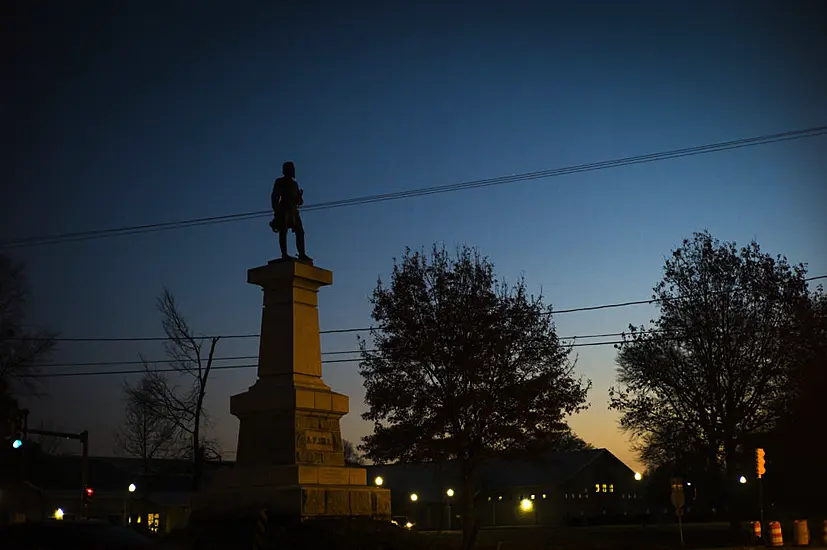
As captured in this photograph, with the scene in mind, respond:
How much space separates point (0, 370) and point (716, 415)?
94.5ft

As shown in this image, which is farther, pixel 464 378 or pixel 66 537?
pixel 464 378

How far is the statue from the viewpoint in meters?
21.5

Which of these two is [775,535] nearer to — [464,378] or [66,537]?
[464,378]

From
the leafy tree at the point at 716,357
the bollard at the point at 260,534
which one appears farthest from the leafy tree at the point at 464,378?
the bollard at the point at 260,534

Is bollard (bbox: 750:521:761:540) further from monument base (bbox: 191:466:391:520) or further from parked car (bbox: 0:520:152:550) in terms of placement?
parked car (bbox: 0:520:152:550)

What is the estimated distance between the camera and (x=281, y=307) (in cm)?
2050

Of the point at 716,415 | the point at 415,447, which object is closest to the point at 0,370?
the point at 415,447

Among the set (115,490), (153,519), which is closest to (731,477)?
(153,519)

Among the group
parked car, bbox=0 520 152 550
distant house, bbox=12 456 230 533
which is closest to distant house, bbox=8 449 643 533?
distant house, bbox=12 456 230 533

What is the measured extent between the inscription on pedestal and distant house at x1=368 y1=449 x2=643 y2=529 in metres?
48.9

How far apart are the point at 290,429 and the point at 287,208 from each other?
516 cm

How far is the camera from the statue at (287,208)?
2150cm

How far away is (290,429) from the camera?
770 inches

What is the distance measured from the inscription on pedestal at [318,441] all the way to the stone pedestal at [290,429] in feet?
0.07
